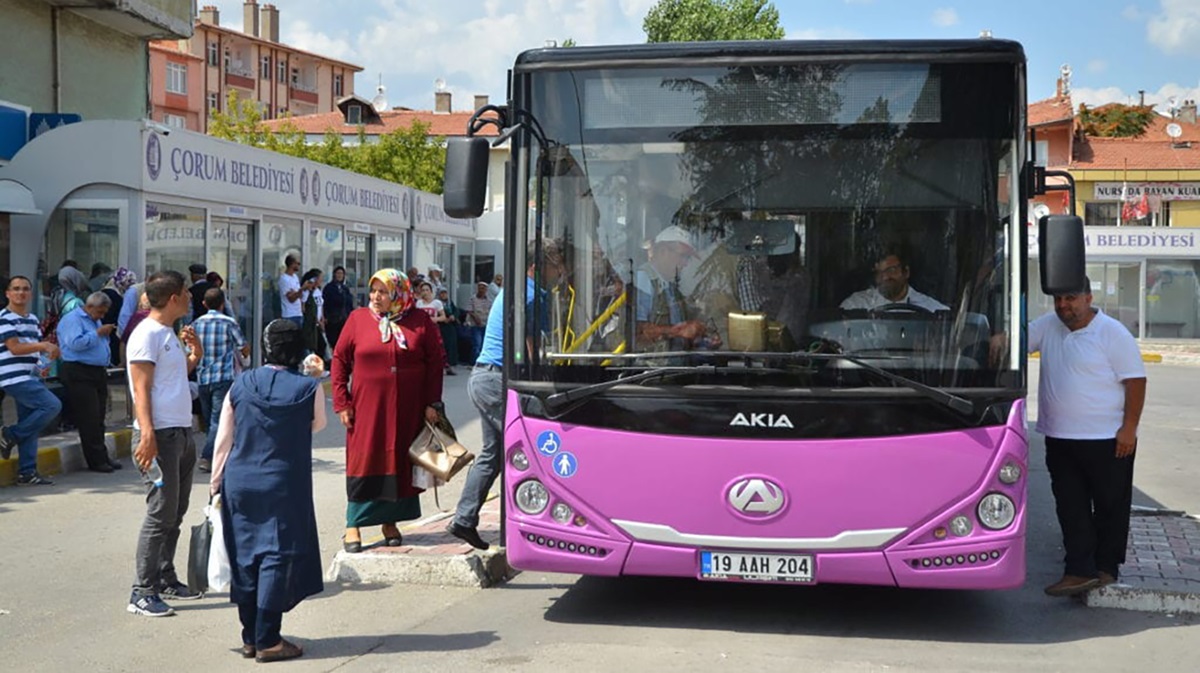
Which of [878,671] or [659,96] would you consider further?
[659,96]

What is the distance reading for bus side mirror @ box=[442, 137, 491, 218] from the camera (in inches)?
273

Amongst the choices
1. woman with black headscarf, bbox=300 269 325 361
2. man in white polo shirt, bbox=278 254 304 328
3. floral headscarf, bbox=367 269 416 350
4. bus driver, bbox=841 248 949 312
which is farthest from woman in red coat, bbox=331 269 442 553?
woman with black headscarf, bbox=300 269 325 361

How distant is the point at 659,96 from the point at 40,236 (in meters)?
12.3

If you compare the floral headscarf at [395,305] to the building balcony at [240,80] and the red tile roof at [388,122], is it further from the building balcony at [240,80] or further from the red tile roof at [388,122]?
the building balcony at [240,80]

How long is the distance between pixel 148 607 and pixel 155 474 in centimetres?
68

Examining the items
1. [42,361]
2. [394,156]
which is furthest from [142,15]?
[394,156]

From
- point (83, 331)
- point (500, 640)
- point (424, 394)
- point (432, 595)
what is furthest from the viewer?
point (83, 331)

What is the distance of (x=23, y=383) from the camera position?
39.5 ft

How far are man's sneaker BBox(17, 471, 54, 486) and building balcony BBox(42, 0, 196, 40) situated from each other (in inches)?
469

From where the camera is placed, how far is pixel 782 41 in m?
6.94

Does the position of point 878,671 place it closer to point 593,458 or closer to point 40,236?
point 593,458

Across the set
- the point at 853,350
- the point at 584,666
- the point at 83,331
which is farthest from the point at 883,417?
the point at 83,331

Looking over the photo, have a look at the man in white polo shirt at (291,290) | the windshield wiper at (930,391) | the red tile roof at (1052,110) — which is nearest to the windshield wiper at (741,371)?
the windshield wiper at (930,391)

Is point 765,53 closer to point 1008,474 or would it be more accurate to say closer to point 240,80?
point 1008,474
